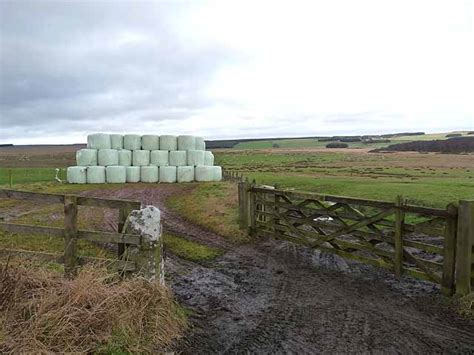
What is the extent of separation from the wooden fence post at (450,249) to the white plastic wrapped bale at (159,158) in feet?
81.4

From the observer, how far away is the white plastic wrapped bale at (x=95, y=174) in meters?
29.3

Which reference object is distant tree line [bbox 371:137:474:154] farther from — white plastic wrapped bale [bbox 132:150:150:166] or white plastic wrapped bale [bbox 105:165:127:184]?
white plastic wrapped bale [bbox 105:165:127:184]

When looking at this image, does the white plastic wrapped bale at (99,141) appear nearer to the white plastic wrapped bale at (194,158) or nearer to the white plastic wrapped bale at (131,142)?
the white plastic wrapped bale at (131,142)

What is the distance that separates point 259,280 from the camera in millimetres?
8828

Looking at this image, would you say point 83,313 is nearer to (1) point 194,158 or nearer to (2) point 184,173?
(2) point 184,173

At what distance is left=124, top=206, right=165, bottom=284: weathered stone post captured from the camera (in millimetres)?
6570

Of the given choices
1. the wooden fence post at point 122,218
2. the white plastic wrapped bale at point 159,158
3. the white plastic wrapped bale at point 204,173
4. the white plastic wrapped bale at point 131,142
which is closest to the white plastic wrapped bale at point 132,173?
the white plastic wrapped bale at point 159,158

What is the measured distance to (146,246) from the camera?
259 inches

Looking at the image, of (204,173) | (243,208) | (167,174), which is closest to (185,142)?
(204,173)

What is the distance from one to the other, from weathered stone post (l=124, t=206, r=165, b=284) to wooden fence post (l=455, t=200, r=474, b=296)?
16.6 feet

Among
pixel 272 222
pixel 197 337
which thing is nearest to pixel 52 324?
pixel 197 337

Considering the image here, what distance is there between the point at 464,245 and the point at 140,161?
83.9ft

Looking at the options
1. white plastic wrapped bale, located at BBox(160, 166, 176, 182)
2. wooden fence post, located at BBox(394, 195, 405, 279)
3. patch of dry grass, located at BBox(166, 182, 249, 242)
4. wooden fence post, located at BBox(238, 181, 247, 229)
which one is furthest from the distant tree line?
wooden fence post, located at BBox(394, 195, 405, 279)

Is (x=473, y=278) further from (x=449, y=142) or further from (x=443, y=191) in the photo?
(x=449, y=142)
